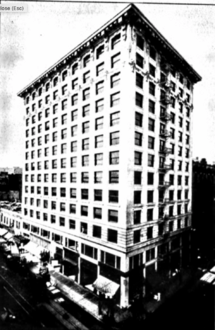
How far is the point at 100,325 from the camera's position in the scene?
14469 mm

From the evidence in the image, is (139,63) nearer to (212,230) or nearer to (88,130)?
(88,130)

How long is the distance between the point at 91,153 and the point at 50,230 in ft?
39.6

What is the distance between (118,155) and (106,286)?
37.2 ft

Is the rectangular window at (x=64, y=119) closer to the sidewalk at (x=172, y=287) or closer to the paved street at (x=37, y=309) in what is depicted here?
the paved street at (x=37, y=309)

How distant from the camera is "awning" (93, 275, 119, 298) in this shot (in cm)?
1603

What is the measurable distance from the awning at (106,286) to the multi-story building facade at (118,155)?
1.40 feet

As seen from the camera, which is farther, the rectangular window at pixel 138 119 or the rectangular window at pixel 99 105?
the rectangular window at pixel 99 105

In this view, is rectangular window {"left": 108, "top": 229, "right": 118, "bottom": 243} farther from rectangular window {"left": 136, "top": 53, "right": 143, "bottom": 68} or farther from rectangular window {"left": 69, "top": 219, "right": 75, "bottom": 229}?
rectangular window {"left": 136, "top": 53, "right": 143, "bottom": 68}

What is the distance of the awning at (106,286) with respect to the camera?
1603 cm

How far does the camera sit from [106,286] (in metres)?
16.5

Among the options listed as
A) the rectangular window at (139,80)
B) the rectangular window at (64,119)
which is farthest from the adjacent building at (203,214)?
the rectangular window at (64,119)

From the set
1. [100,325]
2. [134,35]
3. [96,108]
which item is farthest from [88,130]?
[100,325]

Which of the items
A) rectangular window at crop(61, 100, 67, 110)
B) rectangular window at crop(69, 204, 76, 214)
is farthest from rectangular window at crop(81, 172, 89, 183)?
rectangular window at crop(61, 100, 67, 110)

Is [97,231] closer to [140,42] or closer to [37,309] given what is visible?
[37,309]
